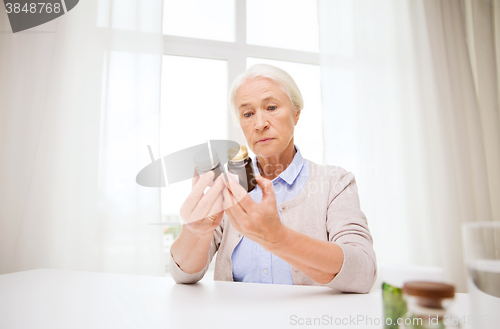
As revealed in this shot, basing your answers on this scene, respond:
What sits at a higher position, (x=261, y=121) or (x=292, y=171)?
(x=261, y=121)

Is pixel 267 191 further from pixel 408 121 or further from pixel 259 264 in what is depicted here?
Answer: pixel 408 121

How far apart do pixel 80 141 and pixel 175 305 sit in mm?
1388

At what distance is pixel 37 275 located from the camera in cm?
80

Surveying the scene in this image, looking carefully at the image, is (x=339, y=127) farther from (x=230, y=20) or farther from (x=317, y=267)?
(x=317, y=267)

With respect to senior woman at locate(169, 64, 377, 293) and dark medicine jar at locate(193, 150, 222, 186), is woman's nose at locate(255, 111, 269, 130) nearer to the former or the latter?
senior woman at locate(169, 64, 377, 293)

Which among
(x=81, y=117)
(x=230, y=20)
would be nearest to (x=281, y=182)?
(x=81, y=117)

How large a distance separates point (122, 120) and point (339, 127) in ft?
4.20

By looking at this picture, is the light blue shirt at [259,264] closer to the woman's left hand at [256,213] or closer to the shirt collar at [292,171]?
the shirt collar at [292,171]

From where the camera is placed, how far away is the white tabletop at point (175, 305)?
0.41 meters

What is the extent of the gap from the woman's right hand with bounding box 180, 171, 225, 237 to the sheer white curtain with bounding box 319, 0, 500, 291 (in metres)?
1.33

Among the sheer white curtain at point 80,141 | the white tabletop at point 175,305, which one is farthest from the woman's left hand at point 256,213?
the sheer white curtain at point 80,141

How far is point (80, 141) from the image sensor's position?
158 cm

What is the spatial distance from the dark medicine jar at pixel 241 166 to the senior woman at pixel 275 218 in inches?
1.4

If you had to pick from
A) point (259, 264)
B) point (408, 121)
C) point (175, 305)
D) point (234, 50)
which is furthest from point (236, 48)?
point (175, 305)
